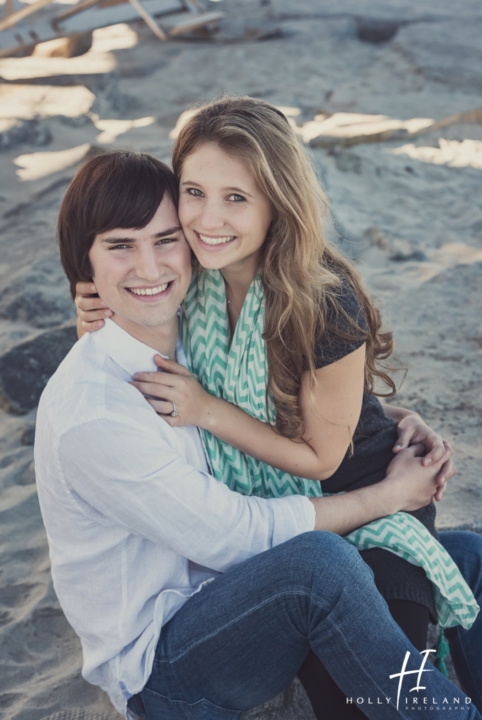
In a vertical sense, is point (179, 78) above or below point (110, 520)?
below

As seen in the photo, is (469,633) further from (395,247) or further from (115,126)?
(115,126)

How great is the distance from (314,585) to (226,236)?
0.97 meters

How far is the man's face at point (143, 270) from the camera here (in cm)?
196

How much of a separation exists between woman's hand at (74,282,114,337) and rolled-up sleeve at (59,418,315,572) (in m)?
0.38

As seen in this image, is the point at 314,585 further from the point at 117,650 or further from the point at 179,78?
the point at 179,78

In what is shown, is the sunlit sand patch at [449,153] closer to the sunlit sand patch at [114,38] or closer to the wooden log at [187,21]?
the wooden log at [187,21]

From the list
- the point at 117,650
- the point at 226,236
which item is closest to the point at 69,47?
the point at 226,236

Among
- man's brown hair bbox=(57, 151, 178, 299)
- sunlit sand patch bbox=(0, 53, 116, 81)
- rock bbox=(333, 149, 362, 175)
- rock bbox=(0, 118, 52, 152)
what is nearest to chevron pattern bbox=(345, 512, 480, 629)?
man's brown hair bbox=(57, 151, 178, 299)

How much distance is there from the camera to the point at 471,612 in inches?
81.4

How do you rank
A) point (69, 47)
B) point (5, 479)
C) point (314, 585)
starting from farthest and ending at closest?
point (69, 47) < point (5, 479) < point (314, 585)

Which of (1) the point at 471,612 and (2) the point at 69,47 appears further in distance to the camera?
(2) the point at 69,47

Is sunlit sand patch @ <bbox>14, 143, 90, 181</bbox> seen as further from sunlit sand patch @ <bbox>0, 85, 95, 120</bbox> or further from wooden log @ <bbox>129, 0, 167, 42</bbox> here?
wooden log @ <bbox>129, 0, 167, 42</bbox>

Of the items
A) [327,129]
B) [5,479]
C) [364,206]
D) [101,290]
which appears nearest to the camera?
[101,290]

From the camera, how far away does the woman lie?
2.01m
